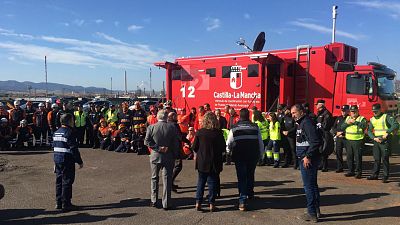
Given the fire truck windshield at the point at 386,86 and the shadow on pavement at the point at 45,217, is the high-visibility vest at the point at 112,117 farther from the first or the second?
the fire truck windshield at the point at 386,86

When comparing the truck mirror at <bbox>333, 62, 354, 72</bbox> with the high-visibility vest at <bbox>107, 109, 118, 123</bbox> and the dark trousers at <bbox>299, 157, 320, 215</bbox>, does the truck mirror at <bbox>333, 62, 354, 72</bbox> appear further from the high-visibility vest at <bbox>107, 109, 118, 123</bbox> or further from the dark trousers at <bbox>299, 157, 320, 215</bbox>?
the high-visibility vest at <bbox>107, 109, 118, 123</bbox>

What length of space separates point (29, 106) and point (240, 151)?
12006mm

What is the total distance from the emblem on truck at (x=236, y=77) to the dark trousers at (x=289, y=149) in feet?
11.8

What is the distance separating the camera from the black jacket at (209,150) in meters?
6.38

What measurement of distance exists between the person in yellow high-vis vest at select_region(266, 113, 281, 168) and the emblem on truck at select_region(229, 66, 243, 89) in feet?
10.5

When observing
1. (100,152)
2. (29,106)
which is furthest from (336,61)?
(29,106)

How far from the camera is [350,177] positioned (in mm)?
9242

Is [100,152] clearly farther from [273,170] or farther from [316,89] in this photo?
[316,89]

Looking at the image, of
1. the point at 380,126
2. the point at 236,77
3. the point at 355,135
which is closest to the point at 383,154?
the point at 380,126

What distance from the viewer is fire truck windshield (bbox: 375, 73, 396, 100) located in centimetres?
1171

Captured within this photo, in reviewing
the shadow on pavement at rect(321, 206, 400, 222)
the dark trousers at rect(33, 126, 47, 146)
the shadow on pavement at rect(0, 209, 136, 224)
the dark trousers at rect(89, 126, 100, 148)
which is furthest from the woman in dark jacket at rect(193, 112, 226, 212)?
the dark trousers at rect(33, 126, 47, 146)

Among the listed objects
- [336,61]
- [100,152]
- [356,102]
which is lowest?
[100,152]

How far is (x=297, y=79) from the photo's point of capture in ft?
42.4

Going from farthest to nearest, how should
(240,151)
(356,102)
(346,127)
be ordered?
(356,102)
(346,127)
(240,151)
